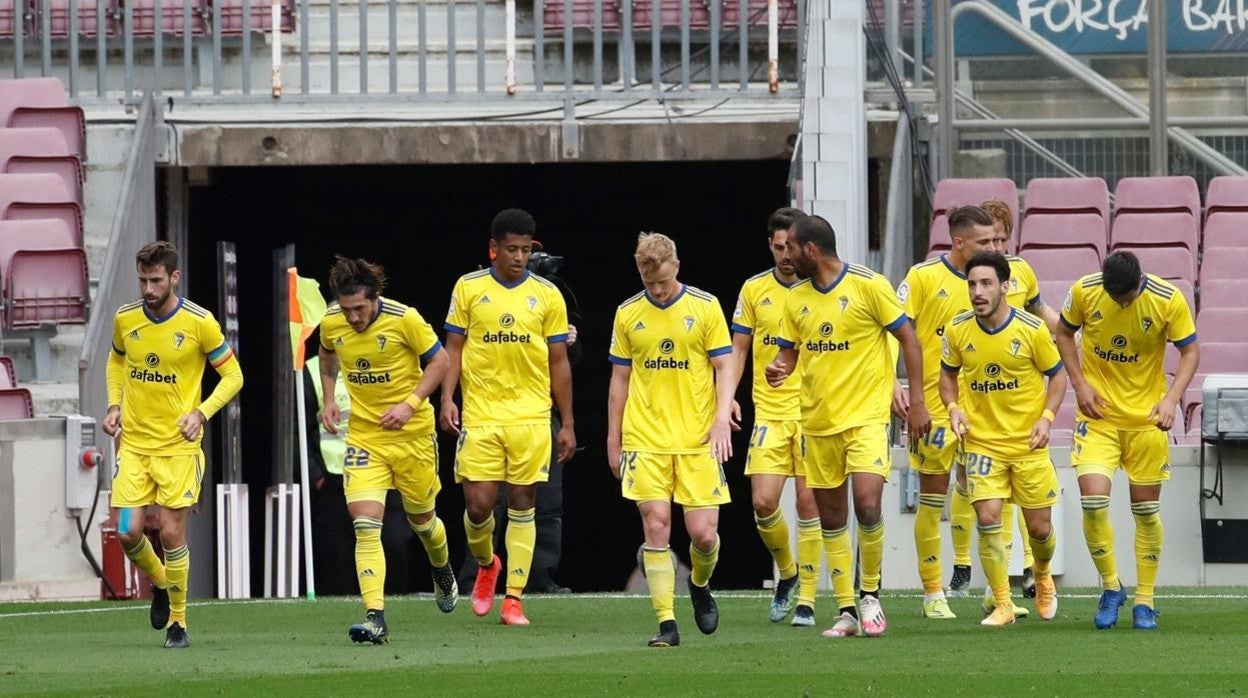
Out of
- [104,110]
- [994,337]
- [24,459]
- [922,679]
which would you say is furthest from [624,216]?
[922,679]

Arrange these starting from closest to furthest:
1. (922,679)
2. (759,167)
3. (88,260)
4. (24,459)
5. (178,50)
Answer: (922,679) < (24,459) < (88,260) < (178,50) < (759,167)

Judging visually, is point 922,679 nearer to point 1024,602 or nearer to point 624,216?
point 1024,602

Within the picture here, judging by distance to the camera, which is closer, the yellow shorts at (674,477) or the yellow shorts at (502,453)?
the yellow shorts at (674,477)

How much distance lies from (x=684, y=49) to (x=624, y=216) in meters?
4.68

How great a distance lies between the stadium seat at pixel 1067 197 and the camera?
65.6 feet

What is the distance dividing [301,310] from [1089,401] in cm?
734

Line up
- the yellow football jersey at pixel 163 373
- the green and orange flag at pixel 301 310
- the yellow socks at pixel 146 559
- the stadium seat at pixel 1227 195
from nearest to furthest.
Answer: the yellow football jersey at pixel 163 373 < the yellow socks at pixel 146 559 < the green and orange flag at pixel 301 310 < the stadium seat at pixel 1227 195

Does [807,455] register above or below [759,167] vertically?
below

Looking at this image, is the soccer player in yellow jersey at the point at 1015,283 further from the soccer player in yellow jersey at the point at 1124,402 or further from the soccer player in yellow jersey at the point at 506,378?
the soccer player in yellow jersey at the point at 506,378

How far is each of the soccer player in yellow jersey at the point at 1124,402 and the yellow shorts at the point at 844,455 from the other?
114 centimetres

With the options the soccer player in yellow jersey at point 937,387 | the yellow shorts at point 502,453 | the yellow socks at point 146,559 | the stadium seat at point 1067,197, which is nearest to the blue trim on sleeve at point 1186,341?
the soccer player in yellow jersey at point 937,387

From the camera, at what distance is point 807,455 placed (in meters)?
12.4

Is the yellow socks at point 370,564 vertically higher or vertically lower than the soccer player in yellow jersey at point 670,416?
lower

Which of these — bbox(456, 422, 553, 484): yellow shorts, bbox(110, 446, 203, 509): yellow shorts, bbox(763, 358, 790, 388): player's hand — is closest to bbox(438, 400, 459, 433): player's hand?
bbox(456, 422, 553, 484): yellow shorts
